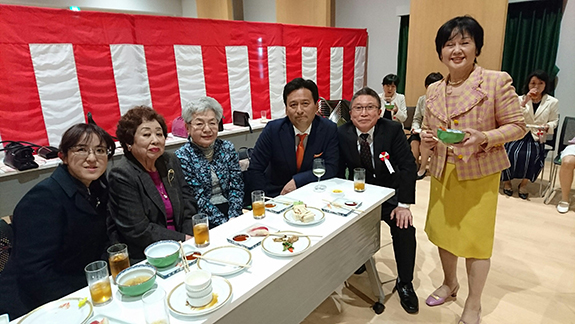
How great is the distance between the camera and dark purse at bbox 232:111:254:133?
444cm

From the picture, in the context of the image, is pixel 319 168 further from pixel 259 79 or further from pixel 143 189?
pixel 259 79

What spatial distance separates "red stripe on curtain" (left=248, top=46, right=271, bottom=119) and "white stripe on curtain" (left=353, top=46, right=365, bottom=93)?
84.2 inches

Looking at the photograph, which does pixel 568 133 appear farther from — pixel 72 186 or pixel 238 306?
pixel 72 186

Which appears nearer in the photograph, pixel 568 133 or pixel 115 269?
pixel 115 269

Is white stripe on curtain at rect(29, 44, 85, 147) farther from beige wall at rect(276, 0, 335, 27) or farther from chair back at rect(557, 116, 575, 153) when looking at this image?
chair back at rect(557, 116, 575, 153)

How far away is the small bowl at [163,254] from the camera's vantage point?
49.3 inches

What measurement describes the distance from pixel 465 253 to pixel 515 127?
2.38ft

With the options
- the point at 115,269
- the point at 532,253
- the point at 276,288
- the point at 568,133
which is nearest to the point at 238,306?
the point at 276,288

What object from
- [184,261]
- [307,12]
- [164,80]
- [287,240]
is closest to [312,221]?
[287,240]

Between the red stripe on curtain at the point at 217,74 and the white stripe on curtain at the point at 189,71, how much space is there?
0.25 ft

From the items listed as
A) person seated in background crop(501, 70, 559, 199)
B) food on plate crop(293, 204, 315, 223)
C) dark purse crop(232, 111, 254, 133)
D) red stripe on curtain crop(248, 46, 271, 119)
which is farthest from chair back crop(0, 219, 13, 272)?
person seated in background crop(501, 70, 559, 199)

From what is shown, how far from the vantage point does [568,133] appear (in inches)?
145

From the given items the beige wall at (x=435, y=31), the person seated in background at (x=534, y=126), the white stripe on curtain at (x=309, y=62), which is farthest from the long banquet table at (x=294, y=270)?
the white stripe on curtain at (x=309, y=62)

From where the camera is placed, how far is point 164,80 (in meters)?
4.20
